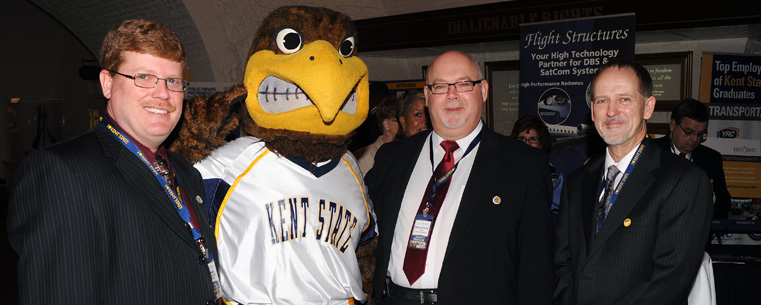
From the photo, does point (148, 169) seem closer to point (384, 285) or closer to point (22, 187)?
point (22, 187)

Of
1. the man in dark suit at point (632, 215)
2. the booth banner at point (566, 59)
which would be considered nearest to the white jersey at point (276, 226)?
the man in dark suit at point (632, 215)

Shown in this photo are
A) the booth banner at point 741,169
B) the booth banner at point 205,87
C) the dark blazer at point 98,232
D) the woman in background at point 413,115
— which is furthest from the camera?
the booth banner at point 205,87

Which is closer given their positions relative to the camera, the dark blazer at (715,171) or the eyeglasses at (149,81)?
the eyeglasses at (149,81)

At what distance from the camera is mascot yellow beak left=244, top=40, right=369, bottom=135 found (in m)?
2.21

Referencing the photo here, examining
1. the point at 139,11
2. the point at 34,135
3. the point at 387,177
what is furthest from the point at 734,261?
the point at 34,135

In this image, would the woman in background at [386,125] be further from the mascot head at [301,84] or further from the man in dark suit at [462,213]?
the mascot head at [301,84]

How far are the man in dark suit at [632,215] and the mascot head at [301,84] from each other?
1.01m

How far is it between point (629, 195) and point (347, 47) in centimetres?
125

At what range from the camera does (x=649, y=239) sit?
6.88ft

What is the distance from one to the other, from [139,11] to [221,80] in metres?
1.47

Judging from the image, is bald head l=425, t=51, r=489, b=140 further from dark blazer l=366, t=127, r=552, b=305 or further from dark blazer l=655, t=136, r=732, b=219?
dark blazer l=655, t=136, r=732, b=219

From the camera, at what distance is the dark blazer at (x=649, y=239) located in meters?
2.05

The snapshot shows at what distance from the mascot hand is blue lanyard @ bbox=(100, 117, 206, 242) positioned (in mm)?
401

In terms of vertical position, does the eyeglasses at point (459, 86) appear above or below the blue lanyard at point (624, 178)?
above
